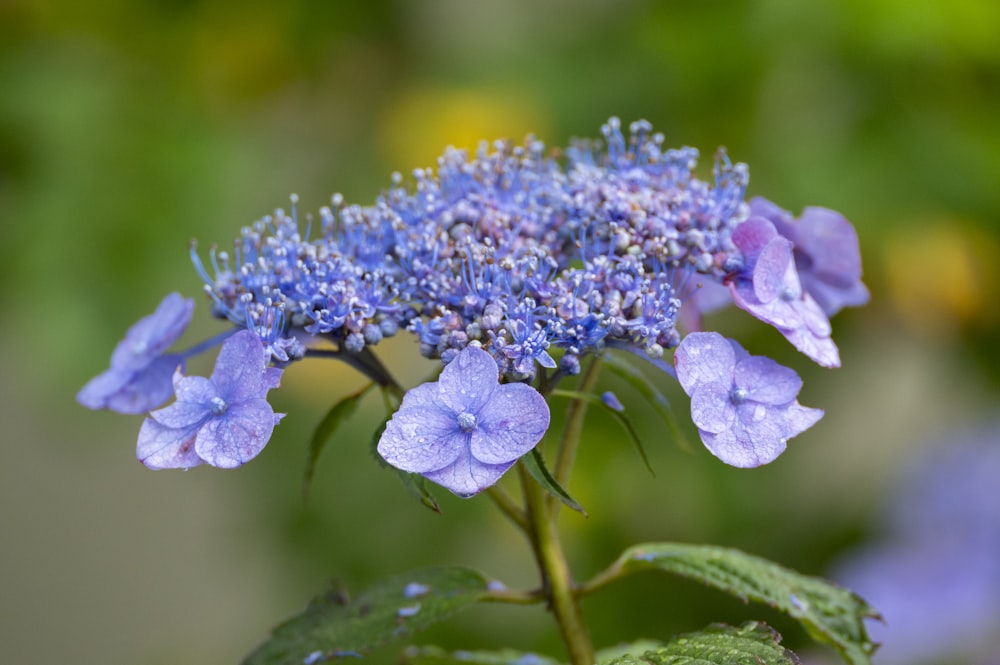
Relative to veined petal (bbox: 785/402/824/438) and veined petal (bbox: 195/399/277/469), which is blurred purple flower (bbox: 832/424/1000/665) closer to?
veined petal (bbox: 785/402/824/438)

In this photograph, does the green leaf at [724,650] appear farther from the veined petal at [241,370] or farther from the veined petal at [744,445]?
the veined petal at [241,370]

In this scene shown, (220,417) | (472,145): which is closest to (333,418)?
(220,417)

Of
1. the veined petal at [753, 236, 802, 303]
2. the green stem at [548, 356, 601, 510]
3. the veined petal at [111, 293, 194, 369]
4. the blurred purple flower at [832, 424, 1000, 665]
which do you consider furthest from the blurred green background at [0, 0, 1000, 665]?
the veined petal at [753, 236, 802, 303]

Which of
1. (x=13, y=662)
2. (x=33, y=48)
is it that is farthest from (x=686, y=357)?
(x=13, y=662)

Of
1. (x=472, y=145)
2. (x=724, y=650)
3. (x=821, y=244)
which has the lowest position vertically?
(x=724, y=650)

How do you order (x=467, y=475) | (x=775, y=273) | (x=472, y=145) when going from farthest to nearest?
(x=472, y=145), (x=775, y=273), (x=467, y=475)

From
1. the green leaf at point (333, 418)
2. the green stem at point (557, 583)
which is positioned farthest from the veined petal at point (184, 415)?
the green stem at point (557, 583)

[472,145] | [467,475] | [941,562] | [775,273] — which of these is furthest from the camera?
[472,145]

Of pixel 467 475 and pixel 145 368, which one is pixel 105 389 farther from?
pixel 467 475
